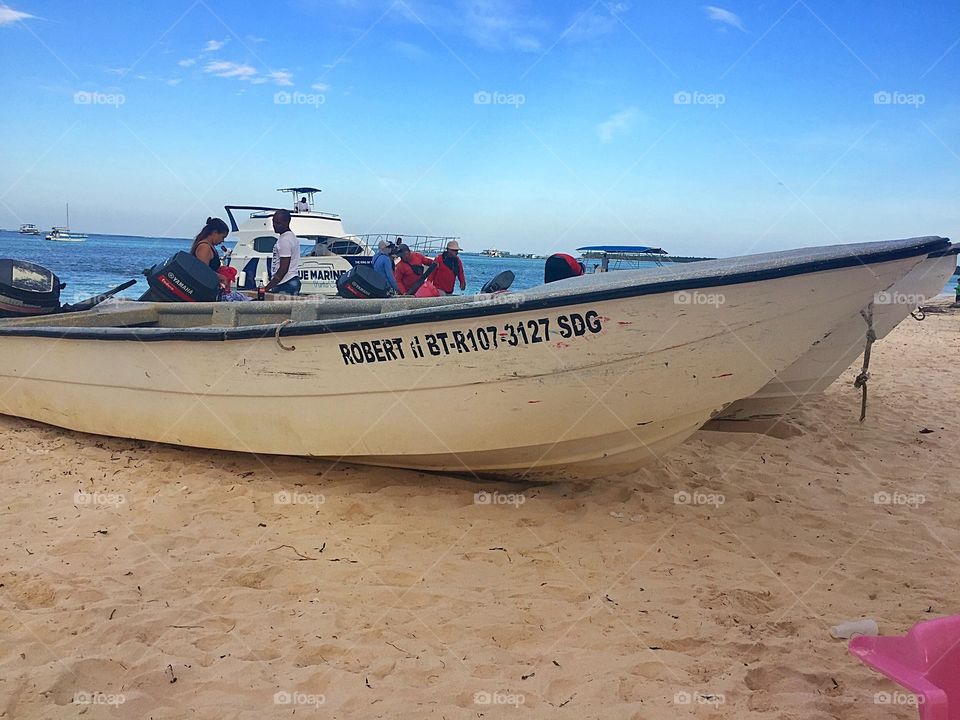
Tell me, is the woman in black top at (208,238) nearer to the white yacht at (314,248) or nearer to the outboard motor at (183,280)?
the outboard motor at (183,280)

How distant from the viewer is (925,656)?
6.31 ft

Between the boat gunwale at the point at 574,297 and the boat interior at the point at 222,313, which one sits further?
the boat interior at the point at 222,313

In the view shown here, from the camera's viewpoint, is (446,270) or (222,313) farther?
(446,270)

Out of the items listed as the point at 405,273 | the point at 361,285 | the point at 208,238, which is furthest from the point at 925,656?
the point at 405,273

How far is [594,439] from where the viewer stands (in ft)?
13.7

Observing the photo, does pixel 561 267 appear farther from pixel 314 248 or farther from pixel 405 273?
pixel 314 248

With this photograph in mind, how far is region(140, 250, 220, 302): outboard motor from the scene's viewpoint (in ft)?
20.7

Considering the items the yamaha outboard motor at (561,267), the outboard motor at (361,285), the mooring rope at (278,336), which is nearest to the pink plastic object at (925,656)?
the mooring rope at (278,336)

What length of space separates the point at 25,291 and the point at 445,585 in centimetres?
549

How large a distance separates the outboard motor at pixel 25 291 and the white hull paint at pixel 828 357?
6654 millimetres

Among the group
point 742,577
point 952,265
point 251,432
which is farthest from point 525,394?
point 952,265

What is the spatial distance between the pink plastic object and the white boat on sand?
1.95 metres

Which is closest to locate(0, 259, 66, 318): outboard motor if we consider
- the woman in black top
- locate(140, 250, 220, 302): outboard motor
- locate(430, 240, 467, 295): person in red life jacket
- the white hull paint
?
locate(140, 250, 220, 302): outboard motor

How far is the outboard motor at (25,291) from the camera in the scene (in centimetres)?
641
